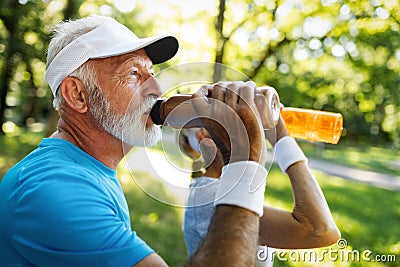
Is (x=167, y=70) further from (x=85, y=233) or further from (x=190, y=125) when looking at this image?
(x=85, y=233)

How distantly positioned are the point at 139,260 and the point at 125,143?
32cm

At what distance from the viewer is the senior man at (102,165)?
640 millimetres

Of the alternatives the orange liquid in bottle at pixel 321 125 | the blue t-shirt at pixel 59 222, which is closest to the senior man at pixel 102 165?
the blue t-shirt at pixel 59 222

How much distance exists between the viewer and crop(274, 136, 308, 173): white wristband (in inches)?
A: 43.6

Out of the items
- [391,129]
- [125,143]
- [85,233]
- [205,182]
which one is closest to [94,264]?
[85,233]

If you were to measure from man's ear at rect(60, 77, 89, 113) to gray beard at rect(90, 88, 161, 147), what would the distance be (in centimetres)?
2

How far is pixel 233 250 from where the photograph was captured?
63 cm

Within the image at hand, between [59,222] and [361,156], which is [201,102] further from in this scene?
[361,156]

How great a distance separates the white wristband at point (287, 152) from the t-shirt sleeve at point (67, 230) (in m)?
0.53

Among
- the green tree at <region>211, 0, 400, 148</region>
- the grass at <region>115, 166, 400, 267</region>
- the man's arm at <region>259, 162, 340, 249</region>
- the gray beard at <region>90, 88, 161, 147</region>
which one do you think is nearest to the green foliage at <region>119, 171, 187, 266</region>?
the grass at <region>115, 166, 400, 267</region>

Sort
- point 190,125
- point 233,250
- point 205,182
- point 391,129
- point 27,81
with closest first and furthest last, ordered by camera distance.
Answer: point 233,250 < point 190,125 < point 205,182 < point 391,129 < point 27,81

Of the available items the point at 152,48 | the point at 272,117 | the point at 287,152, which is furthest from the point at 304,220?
the point at 152,48

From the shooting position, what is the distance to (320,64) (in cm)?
590

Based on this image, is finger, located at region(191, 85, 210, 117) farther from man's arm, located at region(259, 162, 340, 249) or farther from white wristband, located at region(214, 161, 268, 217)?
man's arm, located at region(259, 162, 340, 249)
